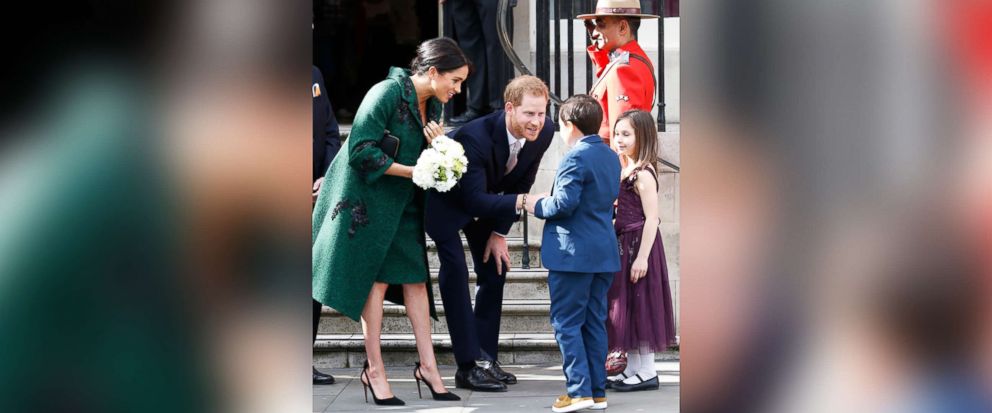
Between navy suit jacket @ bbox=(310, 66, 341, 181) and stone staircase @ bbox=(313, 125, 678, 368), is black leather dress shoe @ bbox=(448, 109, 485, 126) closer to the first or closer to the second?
stone staircase @ bbox=(313, 125, 678, 368)

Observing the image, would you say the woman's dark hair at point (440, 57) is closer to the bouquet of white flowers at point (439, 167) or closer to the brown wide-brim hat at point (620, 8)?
the bouquet of white flowers at point (439, 167)

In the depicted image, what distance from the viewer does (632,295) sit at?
6.28 metres

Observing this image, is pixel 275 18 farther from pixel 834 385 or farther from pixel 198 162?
pixel 834 385

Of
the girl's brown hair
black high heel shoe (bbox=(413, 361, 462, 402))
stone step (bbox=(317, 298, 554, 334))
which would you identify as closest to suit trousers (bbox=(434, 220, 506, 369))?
black high heel shoe (bbox=(413, 361, 462, 402))

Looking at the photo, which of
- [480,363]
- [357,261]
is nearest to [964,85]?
[357,261]

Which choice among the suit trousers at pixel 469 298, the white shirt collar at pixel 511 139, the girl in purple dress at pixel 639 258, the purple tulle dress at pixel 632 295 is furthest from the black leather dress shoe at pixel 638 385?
the white shirt collar at pixel 511 139

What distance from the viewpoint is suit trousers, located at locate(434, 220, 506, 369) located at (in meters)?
6.29

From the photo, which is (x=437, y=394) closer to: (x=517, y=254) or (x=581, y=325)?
(x=581, y=325)

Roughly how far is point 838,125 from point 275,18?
132 centimetres

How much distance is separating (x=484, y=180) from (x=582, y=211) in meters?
0.68

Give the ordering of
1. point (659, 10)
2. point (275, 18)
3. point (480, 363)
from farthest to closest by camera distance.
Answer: point (659, 10) → point (480, 363) → point (275, 18)

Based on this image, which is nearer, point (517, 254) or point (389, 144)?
point (389, 144)

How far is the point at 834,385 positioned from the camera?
337 cm

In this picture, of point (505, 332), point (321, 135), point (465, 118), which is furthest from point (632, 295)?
point (465, 118)
